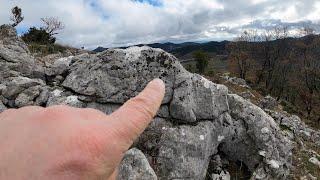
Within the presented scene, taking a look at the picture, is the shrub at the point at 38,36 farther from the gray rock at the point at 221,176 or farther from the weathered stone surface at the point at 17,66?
the gray rock at the point at 221,176

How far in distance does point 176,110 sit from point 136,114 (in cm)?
949

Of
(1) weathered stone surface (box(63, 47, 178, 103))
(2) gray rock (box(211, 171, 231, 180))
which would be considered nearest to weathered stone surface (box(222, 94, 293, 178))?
(2) gray rock (box(211, 171, 231, 180))

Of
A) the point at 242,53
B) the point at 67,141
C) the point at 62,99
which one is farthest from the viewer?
the point at 242,53

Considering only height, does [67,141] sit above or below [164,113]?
above

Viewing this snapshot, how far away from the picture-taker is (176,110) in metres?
10.8

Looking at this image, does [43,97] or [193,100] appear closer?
[193,100]

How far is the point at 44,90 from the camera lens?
37.5ft

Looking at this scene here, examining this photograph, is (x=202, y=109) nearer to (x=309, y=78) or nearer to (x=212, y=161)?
(x=212, y=161)

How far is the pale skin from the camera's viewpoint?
3.72ft

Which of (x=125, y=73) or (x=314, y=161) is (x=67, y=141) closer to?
(x=125, y=73)

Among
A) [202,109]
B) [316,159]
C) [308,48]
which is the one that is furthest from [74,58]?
[308,48]

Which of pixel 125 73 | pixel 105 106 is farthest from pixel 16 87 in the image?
pixel 125 73

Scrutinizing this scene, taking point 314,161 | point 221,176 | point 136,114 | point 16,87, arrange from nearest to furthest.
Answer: point 136,114, point 221,176, point 16,87, point 314,161

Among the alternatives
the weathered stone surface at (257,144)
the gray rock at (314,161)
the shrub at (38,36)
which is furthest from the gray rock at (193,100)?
the shrub at (38,36)
